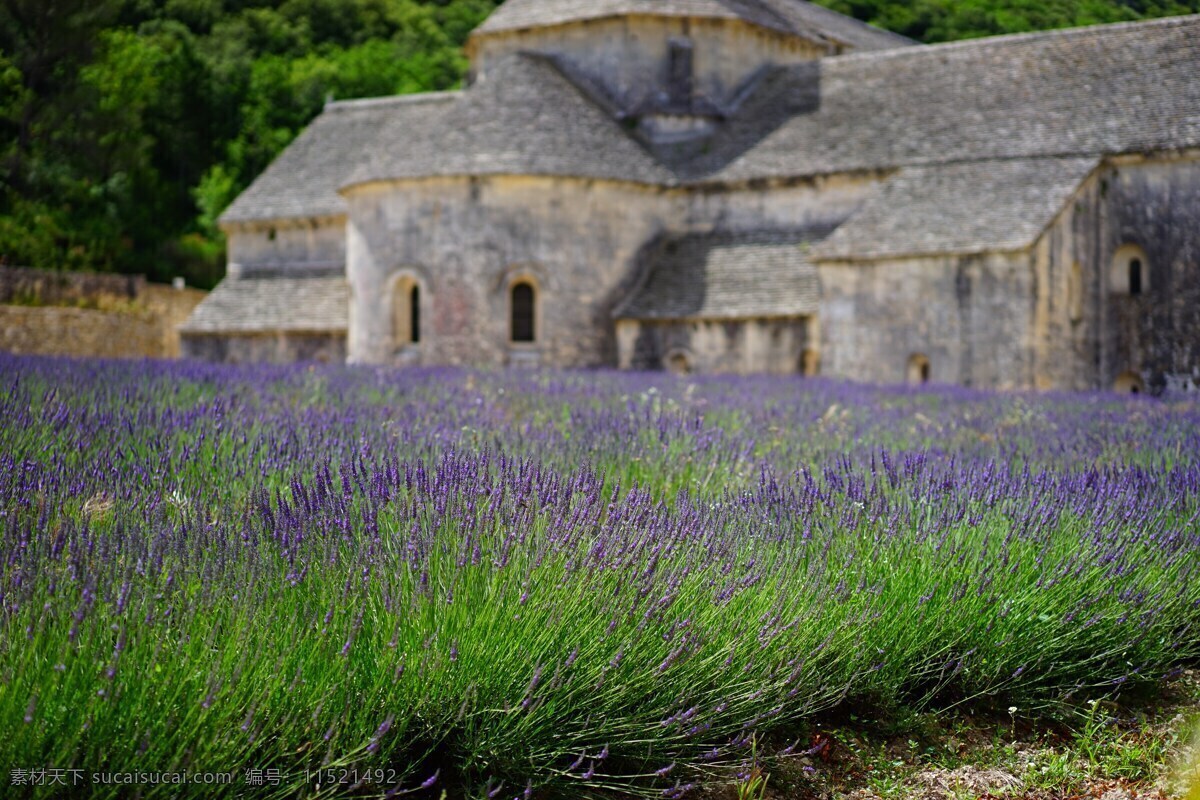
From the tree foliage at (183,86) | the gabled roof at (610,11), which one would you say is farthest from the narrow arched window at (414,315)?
the tree foliage at (183,86)

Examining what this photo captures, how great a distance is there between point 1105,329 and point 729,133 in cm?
974

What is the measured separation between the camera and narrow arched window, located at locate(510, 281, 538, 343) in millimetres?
29438

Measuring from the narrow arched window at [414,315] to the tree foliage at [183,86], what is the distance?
795 cm

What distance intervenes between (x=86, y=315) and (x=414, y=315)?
7.83m

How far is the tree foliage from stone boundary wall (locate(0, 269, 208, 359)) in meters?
2.25

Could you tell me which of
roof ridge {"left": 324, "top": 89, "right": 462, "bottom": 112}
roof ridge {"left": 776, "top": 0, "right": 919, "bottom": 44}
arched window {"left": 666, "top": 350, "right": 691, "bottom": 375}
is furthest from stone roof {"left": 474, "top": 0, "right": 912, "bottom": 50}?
arched window {"left": 666, "top": 350, "right": 691, "bottom": 375}

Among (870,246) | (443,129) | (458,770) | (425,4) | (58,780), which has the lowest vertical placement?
(458,770)

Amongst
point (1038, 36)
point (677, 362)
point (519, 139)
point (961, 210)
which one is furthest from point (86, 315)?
point (1038, 36)

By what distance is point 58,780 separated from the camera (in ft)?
10.5

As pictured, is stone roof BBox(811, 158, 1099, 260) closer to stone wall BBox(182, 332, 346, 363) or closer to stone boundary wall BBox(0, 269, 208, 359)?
stone wall BBox(182, 332, 346, 363)

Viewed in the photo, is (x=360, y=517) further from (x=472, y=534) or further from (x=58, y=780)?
(x=58, y=780)

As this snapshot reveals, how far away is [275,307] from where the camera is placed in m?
33.5

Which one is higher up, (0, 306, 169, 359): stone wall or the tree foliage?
the tree foliage

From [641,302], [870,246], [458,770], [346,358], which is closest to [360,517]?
[458,770]
